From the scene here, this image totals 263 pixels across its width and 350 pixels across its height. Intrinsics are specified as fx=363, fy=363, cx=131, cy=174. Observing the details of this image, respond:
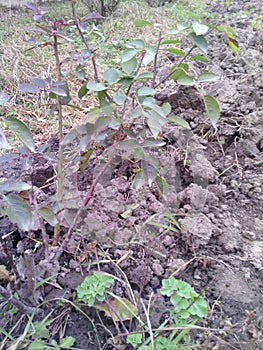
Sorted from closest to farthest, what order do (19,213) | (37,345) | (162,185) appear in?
(19,213), (37,345), (162,185)

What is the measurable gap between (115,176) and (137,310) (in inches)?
23.1

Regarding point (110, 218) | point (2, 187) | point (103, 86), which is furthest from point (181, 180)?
point (2, 187)

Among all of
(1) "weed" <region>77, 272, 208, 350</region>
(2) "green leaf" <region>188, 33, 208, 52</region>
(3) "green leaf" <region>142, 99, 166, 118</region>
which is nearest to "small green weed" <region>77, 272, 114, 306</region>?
(1) "weed" <region>77, 272, 208, 350</region>

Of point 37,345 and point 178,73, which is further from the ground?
point 178,73

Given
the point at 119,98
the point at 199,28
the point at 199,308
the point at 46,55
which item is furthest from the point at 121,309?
the point at 46,55

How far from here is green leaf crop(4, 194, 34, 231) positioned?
768mm

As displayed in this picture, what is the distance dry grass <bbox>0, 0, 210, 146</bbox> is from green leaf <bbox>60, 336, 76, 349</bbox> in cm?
76

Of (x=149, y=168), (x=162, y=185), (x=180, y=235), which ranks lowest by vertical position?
(x=180, y=235)

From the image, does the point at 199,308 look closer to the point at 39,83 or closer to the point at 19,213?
the point at 19,213

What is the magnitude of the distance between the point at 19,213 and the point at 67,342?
37cm

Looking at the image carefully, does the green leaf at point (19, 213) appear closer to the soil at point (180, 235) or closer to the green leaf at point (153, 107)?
the soil at point (180, 235)

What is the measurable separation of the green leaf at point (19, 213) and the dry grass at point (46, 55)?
0.52 metres

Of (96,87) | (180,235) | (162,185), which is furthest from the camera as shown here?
(180,235)

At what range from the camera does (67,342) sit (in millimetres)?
913
